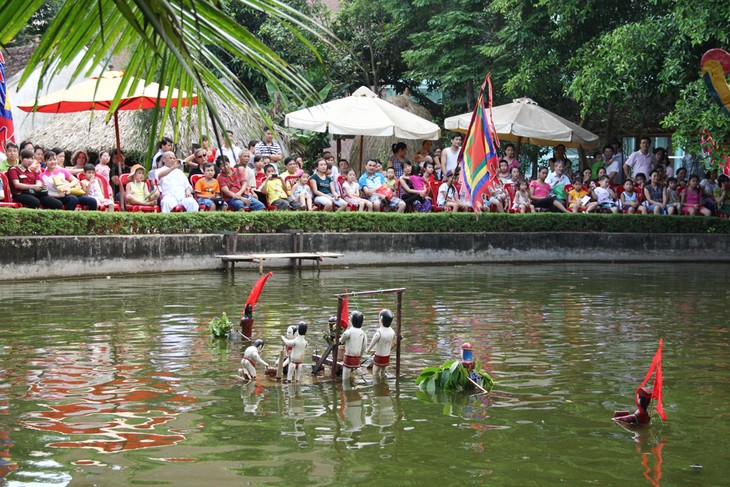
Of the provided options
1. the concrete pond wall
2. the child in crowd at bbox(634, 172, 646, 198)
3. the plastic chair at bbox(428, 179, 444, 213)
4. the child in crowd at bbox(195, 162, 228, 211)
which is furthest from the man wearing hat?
the child in crowd at bbox(634, 172, 646, 198)

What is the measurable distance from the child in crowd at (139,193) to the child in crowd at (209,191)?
3.48ft

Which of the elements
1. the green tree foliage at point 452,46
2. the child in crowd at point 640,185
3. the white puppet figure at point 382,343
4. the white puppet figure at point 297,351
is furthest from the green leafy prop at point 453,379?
the green tree foliage at point 452,46

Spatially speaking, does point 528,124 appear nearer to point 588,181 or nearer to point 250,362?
point 588,181

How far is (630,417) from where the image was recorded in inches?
288

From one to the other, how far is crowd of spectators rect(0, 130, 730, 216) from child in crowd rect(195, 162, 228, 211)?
0.02 m

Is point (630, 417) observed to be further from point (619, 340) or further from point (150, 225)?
point (150, 225)

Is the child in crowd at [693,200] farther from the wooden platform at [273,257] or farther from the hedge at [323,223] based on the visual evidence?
the wooden platform at [273,257]

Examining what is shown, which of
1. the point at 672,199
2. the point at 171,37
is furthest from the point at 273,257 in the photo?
the point at 171,37

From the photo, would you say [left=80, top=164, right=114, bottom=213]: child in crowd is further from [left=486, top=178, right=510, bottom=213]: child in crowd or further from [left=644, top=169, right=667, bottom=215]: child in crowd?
[left=644, top=169, right=667, bottom=215]: child in crowd

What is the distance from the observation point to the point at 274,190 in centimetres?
2189

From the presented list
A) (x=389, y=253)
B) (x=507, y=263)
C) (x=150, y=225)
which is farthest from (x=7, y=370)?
(x=507, y=263)

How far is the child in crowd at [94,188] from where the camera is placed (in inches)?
752

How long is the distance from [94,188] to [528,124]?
11410 mm

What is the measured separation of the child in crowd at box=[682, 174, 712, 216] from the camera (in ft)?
83.6
